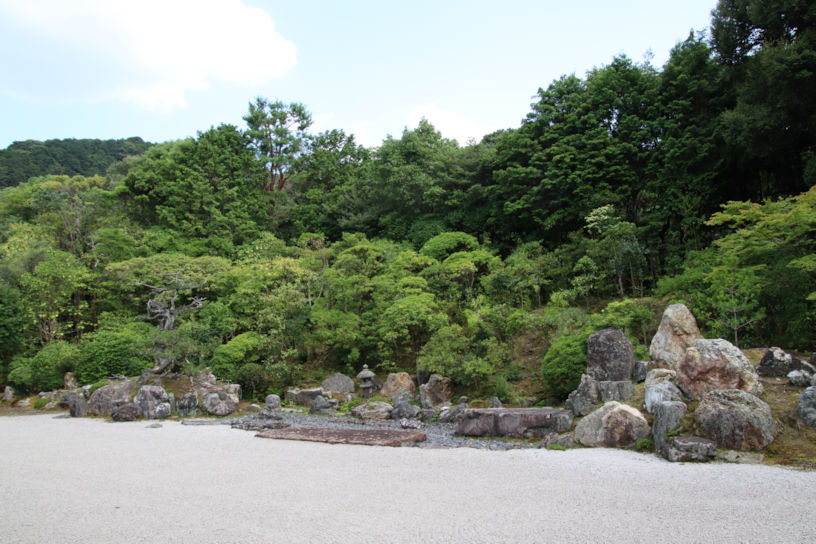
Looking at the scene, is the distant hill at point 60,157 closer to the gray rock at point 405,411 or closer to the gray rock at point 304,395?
the gray rock at point 304,395

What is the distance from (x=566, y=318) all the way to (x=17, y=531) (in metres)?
10.5

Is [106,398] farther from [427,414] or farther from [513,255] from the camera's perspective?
[513,255]

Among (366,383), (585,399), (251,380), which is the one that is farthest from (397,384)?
(585,399)

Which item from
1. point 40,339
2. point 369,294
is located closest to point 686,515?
point 369,294

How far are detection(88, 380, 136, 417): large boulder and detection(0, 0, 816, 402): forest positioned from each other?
1.48 m

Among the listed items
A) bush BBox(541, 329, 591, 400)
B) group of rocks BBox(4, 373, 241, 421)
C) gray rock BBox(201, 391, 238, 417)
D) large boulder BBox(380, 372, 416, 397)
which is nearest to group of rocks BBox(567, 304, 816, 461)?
bush BBox(541, 329, 591, 400)

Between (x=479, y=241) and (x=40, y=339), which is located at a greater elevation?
(x=479, y=241)

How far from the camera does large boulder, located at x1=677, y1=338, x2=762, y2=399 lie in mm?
6297

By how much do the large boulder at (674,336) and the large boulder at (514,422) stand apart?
2.26 meters

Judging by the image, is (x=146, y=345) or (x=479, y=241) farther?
(x=479, y=241)

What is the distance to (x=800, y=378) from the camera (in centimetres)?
643

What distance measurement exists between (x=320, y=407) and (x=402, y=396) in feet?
7.15

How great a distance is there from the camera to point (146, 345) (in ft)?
45.8

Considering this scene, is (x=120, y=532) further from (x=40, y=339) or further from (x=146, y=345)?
(x=40, y=339)
